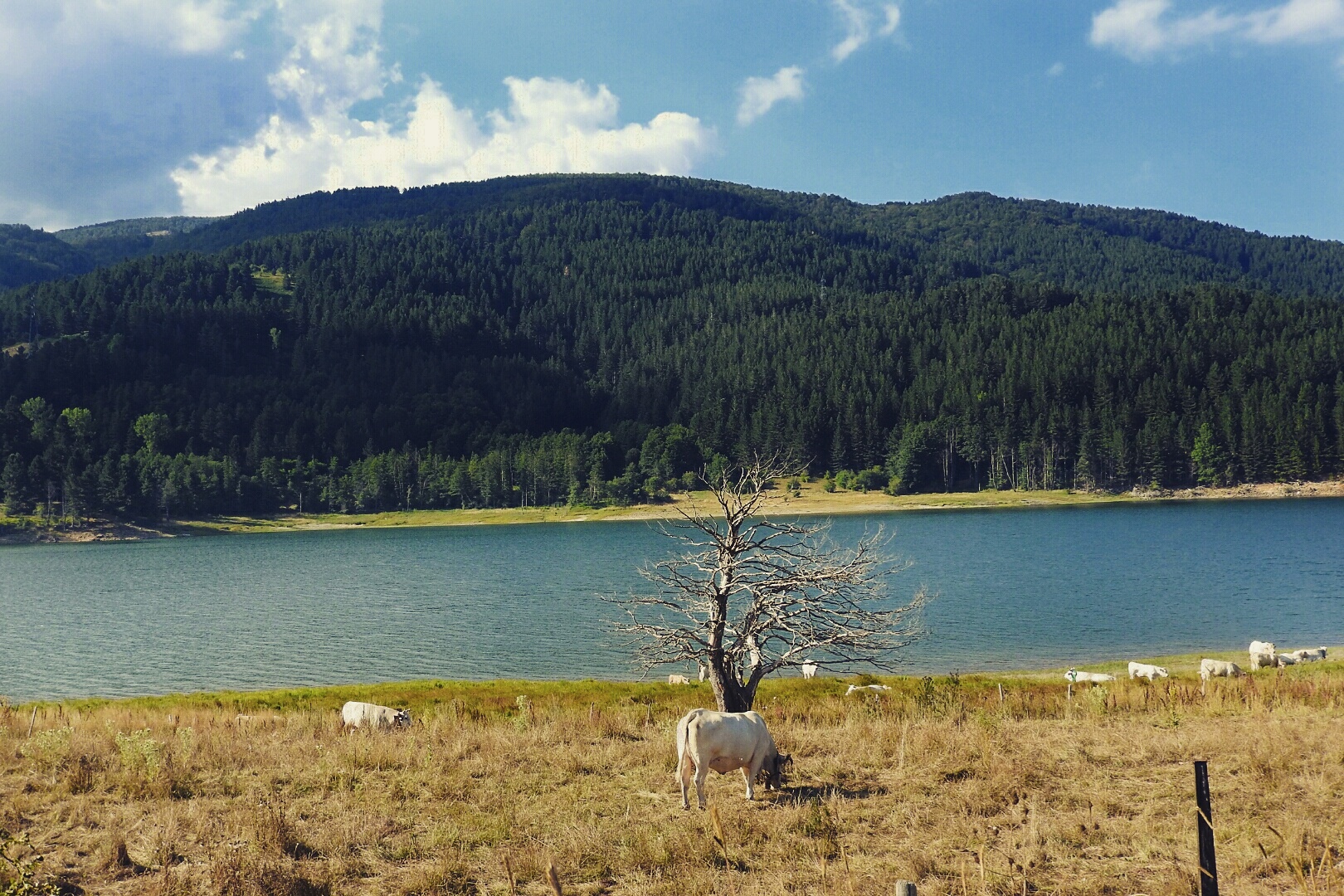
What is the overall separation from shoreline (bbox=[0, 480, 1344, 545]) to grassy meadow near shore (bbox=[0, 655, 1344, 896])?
11485 cm

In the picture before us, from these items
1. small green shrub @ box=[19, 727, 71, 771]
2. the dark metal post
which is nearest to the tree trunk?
the dark metal post

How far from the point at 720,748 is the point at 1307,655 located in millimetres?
33642

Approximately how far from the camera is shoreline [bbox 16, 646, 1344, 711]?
106 ft

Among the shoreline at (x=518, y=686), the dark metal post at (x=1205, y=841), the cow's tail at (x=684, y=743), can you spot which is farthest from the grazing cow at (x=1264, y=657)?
the dark metal post at (x=1205, y=841)

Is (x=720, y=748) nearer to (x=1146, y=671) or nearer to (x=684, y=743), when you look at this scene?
(x=684, y=743)

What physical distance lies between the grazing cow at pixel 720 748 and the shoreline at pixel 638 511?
11838 centimetres

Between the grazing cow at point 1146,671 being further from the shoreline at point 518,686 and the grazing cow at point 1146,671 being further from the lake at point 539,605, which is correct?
the lake at point 539,605

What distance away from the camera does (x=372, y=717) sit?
23281 millimetres

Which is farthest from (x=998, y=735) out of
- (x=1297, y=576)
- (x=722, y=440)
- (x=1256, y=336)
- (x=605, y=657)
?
(x=1256, y=336)

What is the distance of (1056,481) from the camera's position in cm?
16112

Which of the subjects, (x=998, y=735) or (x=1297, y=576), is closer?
(x=998, y=735)

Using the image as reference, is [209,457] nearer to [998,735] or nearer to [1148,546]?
[1148,546]

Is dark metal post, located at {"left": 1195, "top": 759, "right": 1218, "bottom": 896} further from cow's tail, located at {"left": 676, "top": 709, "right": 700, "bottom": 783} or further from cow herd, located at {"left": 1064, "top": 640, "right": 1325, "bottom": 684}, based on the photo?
cow herd, located at {"left": 1064, "top": 640, "right": 1325, "bottom": 684}

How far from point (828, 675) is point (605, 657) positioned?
11647 millimetres
